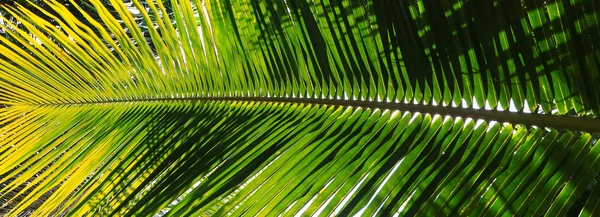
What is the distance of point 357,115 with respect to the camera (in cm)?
93

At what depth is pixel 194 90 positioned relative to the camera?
135 centimetres

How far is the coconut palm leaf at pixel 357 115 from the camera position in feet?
2.09

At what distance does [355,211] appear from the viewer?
0.71 metres

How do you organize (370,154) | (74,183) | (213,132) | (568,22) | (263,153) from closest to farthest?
(568,22)
(370,154)
(263,153)
(213,132)
(74,183)

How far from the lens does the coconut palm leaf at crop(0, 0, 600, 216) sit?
2.09 feet

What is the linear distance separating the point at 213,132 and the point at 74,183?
1.24ft

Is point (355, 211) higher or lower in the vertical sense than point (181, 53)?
lower

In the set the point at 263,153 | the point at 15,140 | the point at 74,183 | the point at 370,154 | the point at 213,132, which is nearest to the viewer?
the point at 370,154

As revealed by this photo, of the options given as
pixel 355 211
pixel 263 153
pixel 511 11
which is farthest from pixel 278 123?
pixel 511 11

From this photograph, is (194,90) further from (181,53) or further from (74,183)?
(74,183)

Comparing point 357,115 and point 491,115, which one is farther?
point 357,115

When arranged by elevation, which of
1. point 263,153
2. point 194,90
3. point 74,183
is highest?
point 194,90

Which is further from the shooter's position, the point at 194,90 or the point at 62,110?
the point at 62,110

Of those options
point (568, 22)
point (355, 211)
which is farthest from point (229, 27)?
point (568, 22)
